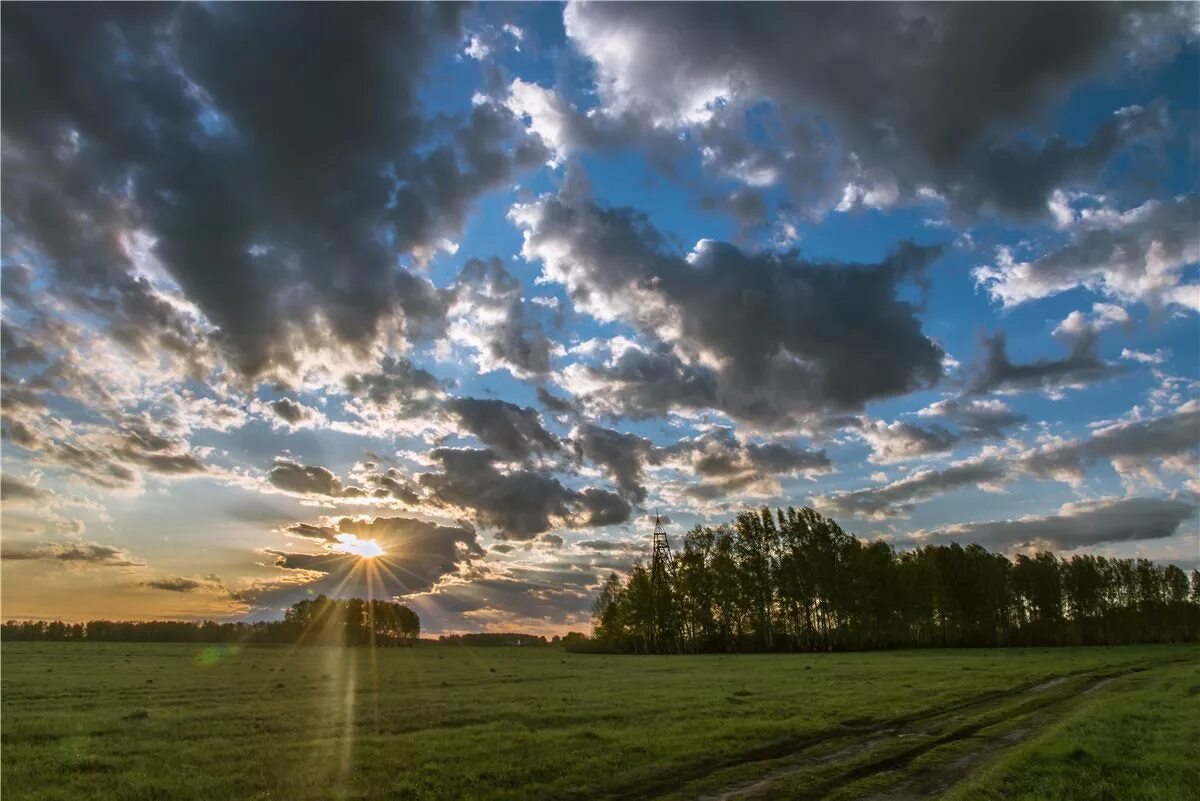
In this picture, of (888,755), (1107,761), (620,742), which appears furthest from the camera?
(620,742)

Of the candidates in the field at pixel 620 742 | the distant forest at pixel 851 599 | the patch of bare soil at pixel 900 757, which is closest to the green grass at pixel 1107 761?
the field at pixel 620 742

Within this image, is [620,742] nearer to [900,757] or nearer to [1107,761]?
[900,757]

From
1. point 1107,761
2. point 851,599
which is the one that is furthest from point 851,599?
point 1107,761

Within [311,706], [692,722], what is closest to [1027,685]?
[692,722]

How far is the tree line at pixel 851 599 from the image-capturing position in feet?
405

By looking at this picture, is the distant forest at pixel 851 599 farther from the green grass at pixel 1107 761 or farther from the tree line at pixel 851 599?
the green grass at pixel 1107 761

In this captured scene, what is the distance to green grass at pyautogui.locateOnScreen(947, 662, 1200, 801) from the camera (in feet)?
54.0

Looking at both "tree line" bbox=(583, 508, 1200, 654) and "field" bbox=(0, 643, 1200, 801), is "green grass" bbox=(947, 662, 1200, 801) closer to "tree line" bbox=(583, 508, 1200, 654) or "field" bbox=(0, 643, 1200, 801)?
"field" bbox=(0, 643, 1200, 801)

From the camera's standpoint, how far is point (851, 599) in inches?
4715

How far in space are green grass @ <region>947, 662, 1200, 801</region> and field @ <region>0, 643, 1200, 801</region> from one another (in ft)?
0.29

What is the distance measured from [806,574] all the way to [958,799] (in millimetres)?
117497

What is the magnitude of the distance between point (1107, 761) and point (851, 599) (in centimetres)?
10789

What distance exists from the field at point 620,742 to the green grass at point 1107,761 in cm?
9

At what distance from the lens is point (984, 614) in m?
136
